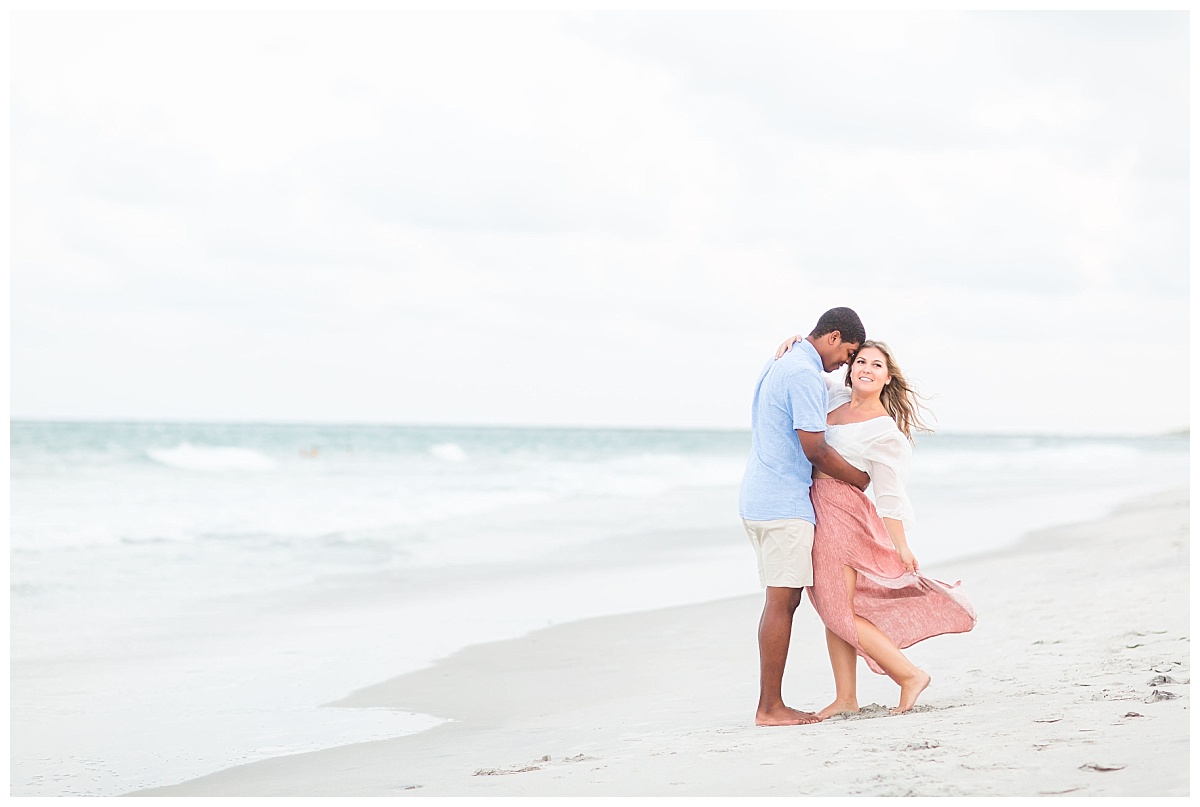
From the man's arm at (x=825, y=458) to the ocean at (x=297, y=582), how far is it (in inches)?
87.4

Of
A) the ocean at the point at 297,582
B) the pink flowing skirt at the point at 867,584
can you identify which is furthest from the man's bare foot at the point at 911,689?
the ocean at the point at 297,582

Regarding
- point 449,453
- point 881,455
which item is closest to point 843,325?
point 881,455

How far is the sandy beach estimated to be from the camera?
3375 millimetres

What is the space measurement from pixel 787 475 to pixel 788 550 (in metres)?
0.30

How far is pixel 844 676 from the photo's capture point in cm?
454

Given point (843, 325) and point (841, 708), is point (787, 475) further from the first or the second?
point (841, 708)

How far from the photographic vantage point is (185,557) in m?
11.1

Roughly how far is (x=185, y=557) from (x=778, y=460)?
329 inches

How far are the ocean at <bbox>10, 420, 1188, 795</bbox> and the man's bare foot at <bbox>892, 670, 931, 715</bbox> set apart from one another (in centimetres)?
216

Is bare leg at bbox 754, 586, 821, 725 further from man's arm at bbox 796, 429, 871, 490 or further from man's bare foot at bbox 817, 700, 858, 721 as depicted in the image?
man's arm at bbox 796, 429, 871, 490

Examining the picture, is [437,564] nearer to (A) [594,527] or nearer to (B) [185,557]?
(B) [185,557]

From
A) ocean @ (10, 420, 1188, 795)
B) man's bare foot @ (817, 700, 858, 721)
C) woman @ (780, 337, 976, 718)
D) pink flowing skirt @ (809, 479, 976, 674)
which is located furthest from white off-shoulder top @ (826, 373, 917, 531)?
ocean @ (10, 420, 1188, 795)

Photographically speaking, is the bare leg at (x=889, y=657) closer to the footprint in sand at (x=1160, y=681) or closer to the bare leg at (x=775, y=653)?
the bare leg at (x=775, y=653)

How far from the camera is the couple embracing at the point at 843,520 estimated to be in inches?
174
